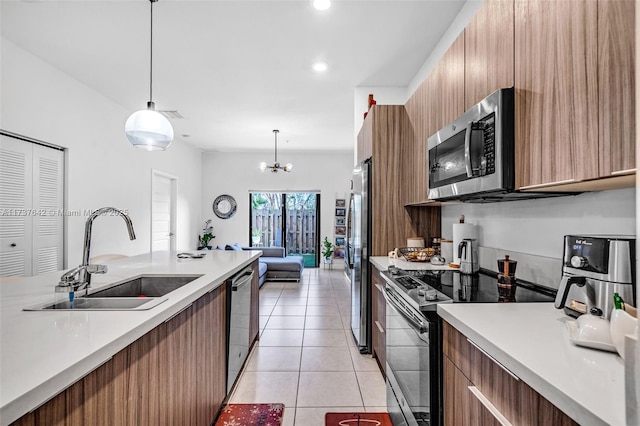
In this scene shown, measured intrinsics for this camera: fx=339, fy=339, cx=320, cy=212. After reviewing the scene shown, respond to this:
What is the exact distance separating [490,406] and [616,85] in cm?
92

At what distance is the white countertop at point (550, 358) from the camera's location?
0.65 metres

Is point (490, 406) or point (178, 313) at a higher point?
point (178, 313)

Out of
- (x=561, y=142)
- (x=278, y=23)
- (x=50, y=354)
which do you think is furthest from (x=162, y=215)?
(x=561, y=142)

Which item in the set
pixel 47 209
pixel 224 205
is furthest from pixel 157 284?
pixel 224 205

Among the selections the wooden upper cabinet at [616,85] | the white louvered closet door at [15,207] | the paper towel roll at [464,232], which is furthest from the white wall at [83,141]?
the wooden upper cabinet at [616,85]

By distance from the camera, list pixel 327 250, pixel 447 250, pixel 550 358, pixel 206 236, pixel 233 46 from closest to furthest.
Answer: pixel 550 358, pixel 447 250, pixel 233 46, pixel 206 236, pixel 327 250

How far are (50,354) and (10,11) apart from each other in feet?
10.1

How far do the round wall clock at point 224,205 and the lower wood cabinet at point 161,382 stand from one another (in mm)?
6269

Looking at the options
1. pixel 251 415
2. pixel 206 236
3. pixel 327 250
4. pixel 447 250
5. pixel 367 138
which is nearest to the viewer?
pixel 251 415

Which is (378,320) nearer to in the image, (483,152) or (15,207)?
(483,152)

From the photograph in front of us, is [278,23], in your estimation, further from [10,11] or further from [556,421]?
[556,421]

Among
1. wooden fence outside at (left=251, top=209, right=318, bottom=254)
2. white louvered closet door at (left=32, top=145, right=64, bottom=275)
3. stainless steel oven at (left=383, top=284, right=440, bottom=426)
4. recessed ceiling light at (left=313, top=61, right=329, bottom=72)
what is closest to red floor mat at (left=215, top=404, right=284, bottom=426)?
stainless steel oven at (left=383, top=284, right=440, bottom=426)

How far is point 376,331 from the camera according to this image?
2793 mm

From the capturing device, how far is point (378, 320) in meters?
2.70
